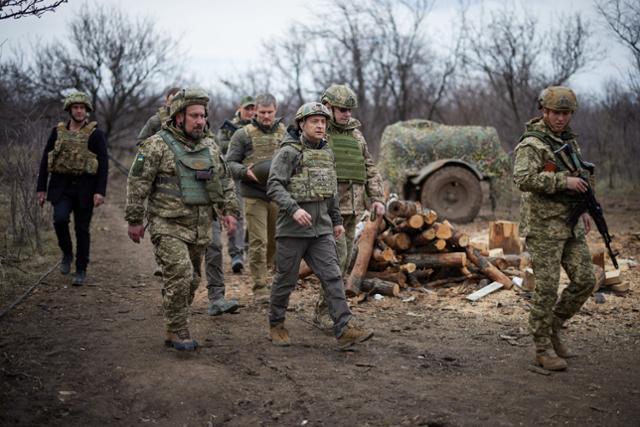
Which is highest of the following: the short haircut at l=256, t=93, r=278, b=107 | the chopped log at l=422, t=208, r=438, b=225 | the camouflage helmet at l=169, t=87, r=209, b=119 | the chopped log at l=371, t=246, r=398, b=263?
the short haircut at l=256, t=93, r=278, b=107

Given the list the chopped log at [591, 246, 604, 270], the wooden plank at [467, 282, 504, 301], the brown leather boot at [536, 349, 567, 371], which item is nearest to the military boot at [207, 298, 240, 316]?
the wooden plank at [467, 282, 504, 301]

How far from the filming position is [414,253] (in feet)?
25.4

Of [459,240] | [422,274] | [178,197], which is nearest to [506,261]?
[459,240]

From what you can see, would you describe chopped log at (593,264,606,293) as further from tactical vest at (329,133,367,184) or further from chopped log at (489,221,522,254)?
tactical vest at (329,133,367,184)

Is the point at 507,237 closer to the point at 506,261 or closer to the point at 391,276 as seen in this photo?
the point at 506,261

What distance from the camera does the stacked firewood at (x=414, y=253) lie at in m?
7.45

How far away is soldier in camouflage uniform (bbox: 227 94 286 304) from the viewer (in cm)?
668

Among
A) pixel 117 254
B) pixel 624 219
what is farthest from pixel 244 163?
pixel 624 219

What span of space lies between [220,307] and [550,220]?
3.19m

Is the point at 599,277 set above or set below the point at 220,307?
above

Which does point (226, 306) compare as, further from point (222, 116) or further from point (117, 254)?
point (222, 116)

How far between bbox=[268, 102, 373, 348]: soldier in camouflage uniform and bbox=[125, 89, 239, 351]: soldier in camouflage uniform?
0.46 metres

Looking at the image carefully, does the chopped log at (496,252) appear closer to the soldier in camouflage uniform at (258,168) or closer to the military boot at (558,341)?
the soldier in camouflage uniform at (258,168)

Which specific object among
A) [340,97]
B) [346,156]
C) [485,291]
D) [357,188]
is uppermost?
[340,97]
